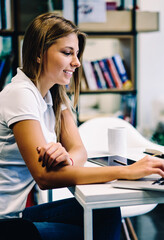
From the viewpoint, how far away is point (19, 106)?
110cm

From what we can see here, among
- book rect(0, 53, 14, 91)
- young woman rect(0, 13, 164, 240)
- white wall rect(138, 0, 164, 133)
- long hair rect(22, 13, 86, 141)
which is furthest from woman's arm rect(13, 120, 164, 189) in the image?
white wall rect(138, 0, 164, 133)

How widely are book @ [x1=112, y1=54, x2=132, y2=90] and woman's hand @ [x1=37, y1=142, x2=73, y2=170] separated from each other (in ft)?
7.17

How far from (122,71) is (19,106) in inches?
83.6

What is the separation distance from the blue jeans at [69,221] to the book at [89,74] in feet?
5.90

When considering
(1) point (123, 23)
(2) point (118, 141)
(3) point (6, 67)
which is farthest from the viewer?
(1) point (123, 23)

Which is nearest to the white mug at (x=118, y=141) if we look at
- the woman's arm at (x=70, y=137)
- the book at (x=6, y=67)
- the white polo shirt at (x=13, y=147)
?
the woman's arm at (x=70, y=137)

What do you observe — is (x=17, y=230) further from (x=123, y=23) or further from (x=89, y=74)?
(x=123, y=23)

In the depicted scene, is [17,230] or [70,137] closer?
[17,230]

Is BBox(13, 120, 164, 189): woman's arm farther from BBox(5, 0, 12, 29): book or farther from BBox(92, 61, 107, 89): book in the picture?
BBox(92, 61, 107, 89): book

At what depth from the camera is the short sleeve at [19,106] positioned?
1.08m

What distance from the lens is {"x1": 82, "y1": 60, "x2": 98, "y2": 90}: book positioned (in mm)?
3035

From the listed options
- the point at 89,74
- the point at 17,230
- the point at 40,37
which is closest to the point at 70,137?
the point at 40,37

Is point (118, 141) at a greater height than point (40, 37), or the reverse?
point (40, 37)

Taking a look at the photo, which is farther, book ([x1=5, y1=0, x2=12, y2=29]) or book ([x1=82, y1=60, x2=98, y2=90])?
book ([x1=82, y1=60, x2=98, y2=90])
